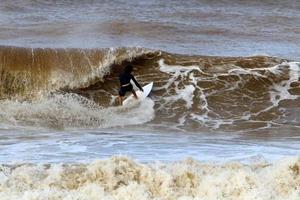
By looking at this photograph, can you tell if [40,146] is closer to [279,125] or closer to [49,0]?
[279,125]

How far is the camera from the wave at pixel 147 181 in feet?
24.2

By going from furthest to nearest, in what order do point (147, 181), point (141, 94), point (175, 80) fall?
point (175, 80) < point (141, 94) < point (147, 181)

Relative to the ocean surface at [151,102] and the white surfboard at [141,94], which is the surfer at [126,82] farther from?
the ocean surface at [151,102]

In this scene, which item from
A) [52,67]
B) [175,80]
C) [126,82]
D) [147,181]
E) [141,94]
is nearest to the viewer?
[147,181]

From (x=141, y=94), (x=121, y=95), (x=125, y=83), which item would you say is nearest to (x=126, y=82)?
(x=125, y=83)

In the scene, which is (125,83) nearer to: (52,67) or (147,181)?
(52,67)

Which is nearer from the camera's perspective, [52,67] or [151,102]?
[151,102]

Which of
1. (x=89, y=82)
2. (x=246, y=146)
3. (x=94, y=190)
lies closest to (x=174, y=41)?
(x=89, y=82)

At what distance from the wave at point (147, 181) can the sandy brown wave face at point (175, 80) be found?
6.27 meters

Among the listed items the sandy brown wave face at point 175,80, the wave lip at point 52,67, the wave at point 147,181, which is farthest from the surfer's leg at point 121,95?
the wave at point 147,181

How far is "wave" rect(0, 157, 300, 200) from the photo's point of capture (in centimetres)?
738

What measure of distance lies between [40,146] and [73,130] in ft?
7.94

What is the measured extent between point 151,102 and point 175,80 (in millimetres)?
1511

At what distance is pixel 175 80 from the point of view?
54.9 feet
